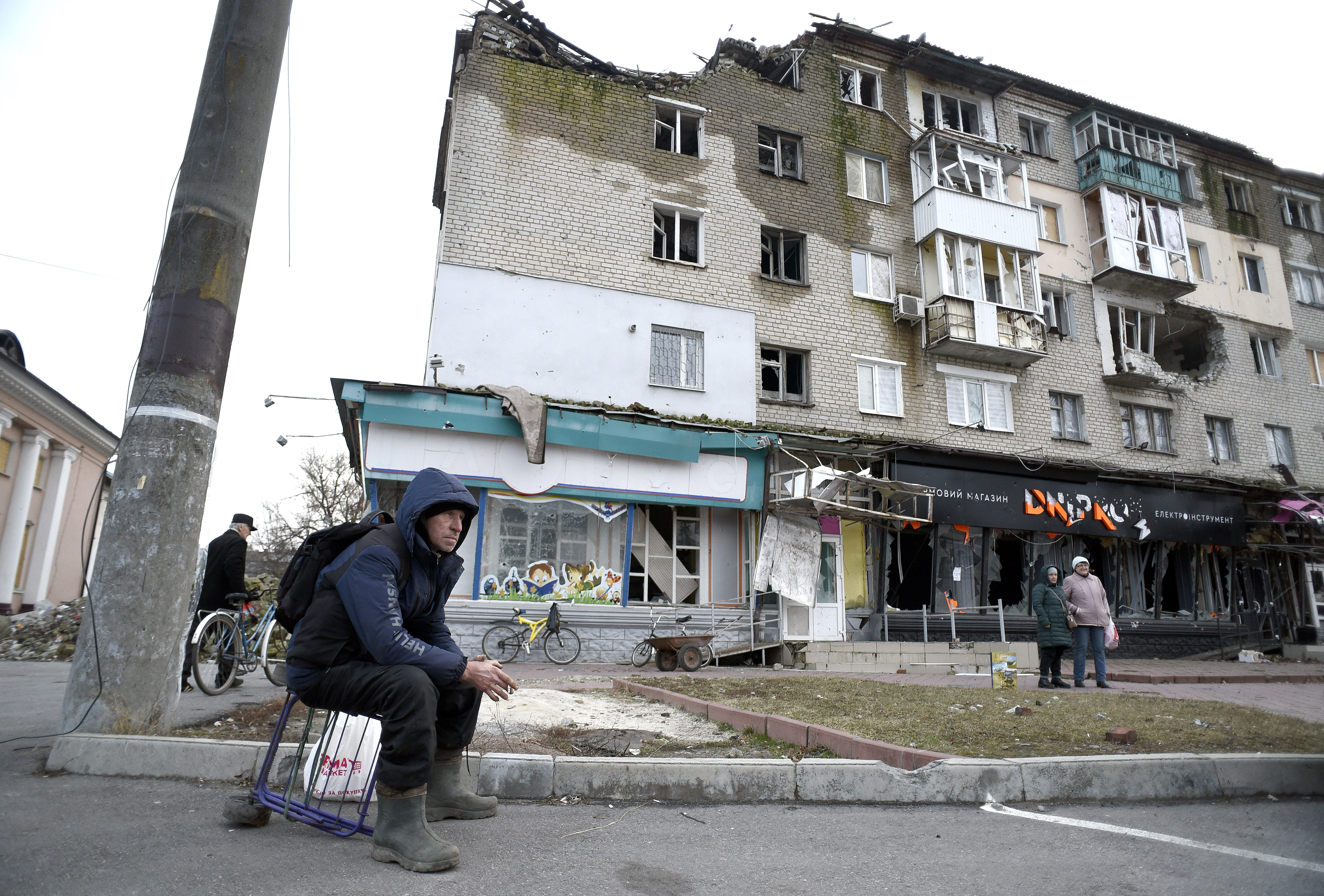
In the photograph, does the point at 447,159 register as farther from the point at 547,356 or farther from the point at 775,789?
the point at 775,789

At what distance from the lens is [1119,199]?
2191cm

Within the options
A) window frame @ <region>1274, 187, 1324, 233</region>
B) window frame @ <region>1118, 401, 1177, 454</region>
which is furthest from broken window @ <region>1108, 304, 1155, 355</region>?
window frame @ <region>1274, 187, 1324, 233</region>

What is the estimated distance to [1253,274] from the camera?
81.4ft

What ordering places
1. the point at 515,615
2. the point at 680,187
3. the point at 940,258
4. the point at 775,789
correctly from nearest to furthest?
the point at 775,789 < the point at 515,615 < the point at 680,187 < the point at 940,258

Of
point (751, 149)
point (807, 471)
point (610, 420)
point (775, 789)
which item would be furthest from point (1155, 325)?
point (775, 789)

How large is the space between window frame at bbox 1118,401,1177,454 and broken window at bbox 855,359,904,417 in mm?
7220

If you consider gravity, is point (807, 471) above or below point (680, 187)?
below

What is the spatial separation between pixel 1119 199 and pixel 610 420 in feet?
58.2

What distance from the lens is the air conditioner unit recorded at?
738 inches

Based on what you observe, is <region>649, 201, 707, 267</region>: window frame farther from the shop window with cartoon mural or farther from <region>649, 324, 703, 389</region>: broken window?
the shop window with cartoon mural

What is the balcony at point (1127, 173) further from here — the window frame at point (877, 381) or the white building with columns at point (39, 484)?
the white building with columns at point (39, 484)

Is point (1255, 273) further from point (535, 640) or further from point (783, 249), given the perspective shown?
point (535, 640)

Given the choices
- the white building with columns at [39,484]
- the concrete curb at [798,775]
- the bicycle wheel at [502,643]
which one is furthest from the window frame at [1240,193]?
the white building with columns at [39,484]

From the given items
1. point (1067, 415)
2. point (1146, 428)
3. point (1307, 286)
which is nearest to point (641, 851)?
point (1067, 415)
